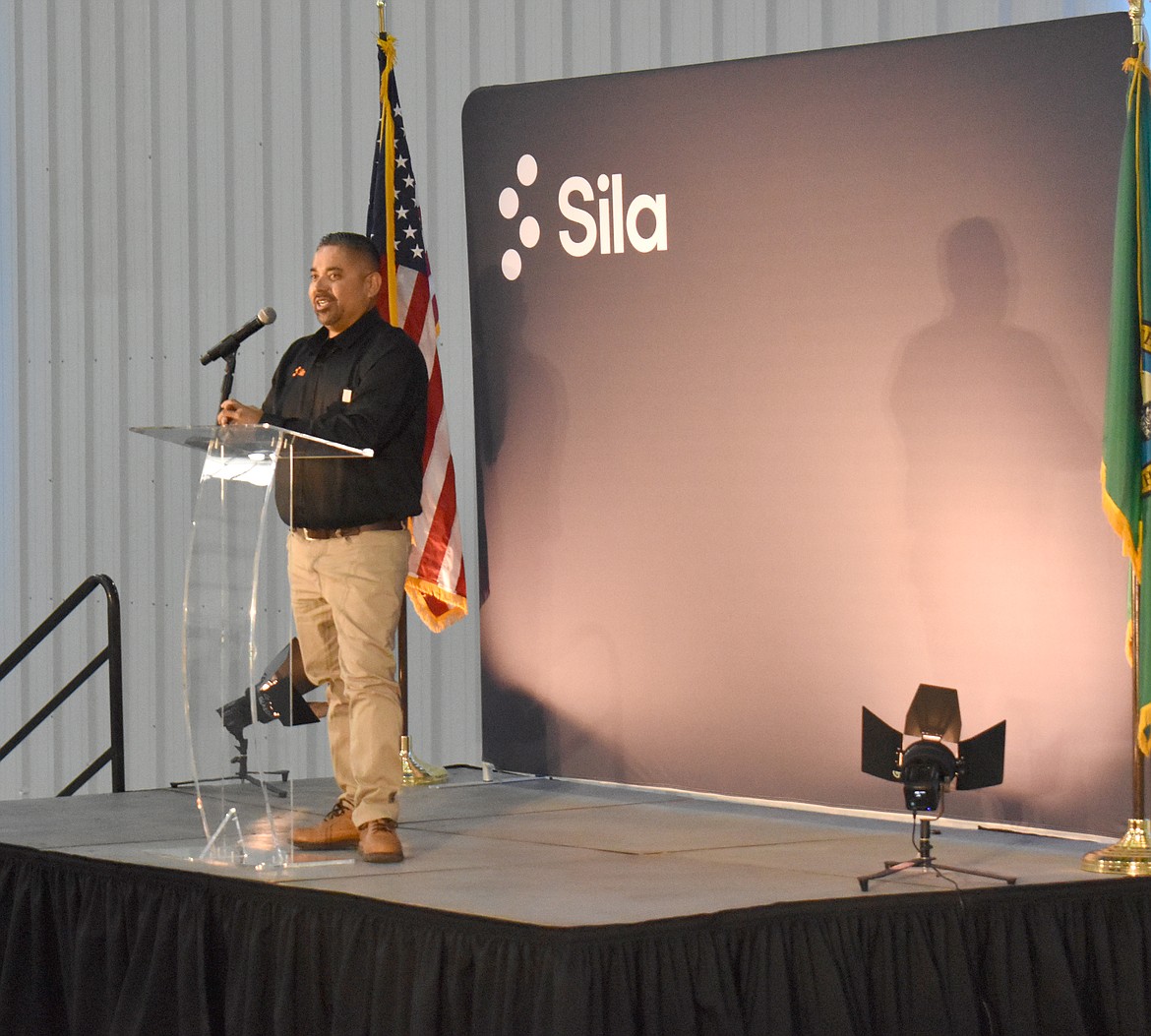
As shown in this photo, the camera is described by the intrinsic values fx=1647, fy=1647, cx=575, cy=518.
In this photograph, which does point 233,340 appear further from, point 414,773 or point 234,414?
point 414,773

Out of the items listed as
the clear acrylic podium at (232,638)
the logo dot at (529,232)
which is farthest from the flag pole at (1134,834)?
the logo dot at (529,232)

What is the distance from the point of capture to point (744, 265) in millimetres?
5020

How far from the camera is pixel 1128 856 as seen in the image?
390 cm

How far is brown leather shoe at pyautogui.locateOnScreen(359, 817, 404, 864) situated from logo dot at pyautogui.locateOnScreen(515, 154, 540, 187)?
237cm

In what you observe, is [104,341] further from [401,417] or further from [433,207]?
[401,417]

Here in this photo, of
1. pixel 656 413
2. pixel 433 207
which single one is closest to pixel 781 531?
pixel 656 413

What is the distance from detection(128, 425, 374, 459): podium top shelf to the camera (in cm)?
379

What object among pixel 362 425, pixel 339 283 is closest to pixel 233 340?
pixel 362 425

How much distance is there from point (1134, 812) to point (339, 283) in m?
2.37

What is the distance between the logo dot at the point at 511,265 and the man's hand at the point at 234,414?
1.90 m

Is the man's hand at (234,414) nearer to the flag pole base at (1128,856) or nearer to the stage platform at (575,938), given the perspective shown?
the stage platform at (575,938)

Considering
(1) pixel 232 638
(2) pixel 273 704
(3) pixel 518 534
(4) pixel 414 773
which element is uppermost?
(3) pixel 518 534

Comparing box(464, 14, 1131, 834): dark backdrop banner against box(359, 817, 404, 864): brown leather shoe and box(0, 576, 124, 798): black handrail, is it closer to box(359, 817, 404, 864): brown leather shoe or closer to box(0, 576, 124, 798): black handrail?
box(0, 576, 124, 798): black handrail

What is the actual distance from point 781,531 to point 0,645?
4.65 meters
